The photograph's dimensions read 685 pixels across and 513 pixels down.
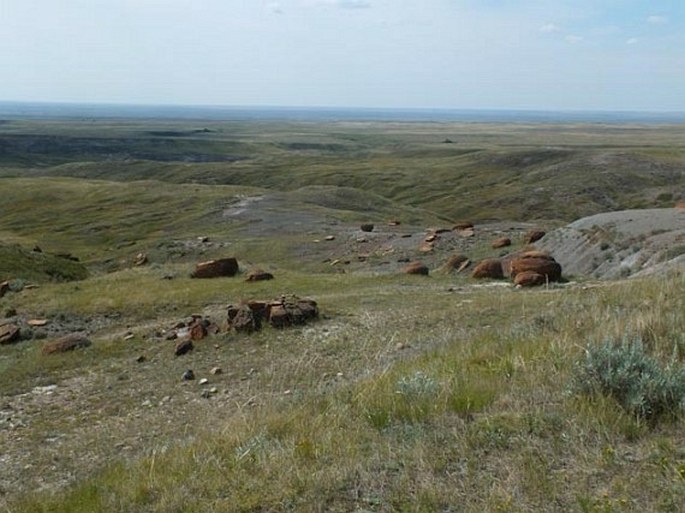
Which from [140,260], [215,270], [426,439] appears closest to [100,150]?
[140,260]

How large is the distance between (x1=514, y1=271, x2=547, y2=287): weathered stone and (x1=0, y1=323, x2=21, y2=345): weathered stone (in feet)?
40.4

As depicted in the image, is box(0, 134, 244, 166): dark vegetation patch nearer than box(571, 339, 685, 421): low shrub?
No

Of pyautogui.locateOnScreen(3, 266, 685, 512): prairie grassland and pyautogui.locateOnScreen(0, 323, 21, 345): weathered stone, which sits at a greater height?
pyautogui.locateOnScreen(3, 266, 685, 512): prairie grassland

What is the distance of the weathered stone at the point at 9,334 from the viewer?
1686cm

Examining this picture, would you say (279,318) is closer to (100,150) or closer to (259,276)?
(259,276)

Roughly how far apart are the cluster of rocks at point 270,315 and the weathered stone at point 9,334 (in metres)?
6.12

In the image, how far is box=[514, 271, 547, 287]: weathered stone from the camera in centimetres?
1772

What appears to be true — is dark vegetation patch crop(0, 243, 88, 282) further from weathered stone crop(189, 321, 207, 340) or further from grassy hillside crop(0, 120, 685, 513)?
weathered stone crop(189, 321, 207, 340)

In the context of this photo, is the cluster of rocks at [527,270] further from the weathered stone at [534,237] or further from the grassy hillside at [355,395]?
the weathered stone at [534,237]

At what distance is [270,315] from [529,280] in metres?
7.12

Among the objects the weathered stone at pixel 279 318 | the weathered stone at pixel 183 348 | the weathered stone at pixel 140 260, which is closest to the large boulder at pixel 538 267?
the weathered stone at pixel 279 318

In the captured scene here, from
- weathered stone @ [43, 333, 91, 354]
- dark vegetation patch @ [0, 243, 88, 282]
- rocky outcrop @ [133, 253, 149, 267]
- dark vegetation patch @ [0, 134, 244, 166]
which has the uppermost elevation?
weathered stone @ [43, 333, 91, 354]

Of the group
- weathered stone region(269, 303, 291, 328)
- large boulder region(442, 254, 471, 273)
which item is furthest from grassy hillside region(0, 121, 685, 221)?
weathered stone region(269, 303, 291, 328)

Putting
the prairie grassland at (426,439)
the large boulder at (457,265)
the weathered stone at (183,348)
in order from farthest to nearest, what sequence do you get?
the large boulder at (457,265), the weathered stone at (183,348), the prairie grassland at (426,439)
